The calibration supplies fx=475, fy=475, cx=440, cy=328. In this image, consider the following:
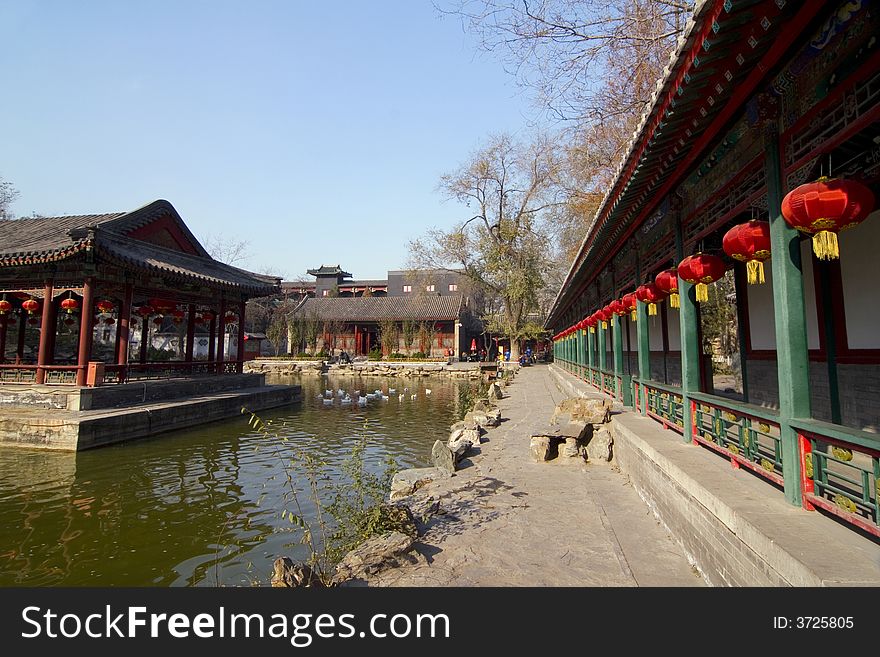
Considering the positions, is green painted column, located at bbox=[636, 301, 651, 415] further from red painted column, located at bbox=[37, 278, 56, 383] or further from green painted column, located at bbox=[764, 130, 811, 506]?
red painted column, located at bbox=[37, 278, 56, 383]

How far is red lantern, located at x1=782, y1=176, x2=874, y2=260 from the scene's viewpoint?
8.00 feet

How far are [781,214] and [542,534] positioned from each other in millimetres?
2752

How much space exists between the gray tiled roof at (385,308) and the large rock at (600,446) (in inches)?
1066

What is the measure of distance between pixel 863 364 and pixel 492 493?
3.54 metres

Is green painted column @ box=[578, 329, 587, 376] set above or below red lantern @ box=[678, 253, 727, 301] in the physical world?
below

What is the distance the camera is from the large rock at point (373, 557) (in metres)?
3.07

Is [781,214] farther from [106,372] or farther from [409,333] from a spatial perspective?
[409,333]

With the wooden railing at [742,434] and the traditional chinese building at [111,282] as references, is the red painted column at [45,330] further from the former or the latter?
the wooden railing at [742,434]

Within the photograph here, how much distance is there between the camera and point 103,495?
5852 mm

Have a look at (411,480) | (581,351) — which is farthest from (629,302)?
(581,351)

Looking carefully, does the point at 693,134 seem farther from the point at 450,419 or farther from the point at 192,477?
the point at 450,419

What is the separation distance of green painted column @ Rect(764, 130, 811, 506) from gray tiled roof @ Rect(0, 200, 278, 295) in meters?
11.0

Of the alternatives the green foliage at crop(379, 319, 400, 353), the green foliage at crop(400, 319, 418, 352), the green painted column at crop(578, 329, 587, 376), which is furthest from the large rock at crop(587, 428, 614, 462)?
the green foliage at crop(400, 319, 418, 352)

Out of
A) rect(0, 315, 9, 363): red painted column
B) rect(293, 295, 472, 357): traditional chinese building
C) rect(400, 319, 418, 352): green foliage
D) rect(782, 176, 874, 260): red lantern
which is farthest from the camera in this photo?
rect(293, 295, 472, 357): traditional chinese building
